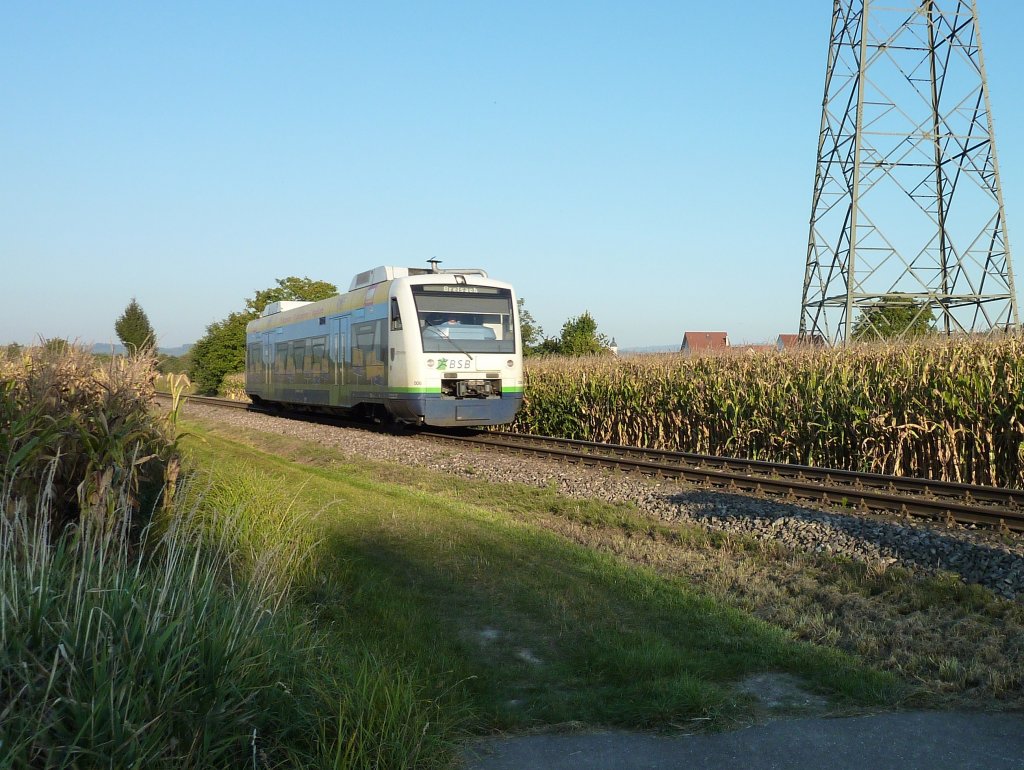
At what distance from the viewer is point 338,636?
5.58 m

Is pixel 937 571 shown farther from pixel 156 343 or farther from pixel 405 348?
pixel 405 348

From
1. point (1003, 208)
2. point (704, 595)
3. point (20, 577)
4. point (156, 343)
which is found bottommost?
point (704, 595)

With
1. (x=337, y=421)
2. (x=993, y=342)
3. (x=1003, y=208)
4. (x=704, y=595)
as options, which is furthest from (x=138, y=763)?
(x=1003, y=208)

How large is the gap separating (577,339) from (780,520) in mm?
38580

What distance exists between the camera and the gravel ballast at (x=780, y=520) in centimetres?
799

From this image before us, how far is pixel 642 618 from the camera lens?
21.0 ft

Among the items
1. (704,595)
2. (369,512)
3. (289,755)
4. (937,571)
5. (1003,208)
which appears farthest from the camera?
(1003,208)

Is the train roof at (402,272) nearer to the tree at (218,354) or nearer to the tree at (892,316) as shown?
the tree at (892,316)

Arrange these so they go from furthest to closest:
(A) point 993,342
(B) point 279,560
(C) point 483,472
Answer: (C) point 483,472 → (A) point 993,342 → (B) point 279,560

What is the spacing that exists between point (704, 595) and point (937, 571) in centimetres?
223

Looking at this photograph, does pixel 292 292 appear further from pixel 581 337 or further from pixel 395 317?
pixel 395 317

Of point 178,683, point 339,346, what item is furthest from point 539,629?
point 339,346

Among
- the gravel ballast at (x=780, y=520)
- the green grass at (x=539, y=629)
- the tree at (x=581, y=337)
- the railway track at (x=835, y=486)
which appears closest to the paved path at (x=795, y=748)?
the green grass at (x=539, y=629)

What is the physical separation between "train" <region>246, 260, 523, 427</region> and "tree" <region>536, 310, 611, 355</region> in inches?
1016
